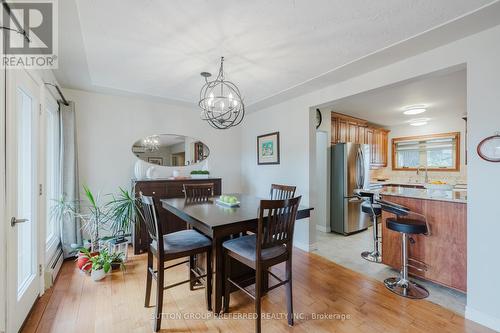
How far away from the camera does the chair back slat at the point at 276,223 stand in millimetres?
1687

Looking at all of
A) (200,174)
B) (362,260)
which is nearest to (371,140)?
(362,260)

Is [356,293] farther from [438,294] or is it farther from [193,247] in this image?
[193,247]

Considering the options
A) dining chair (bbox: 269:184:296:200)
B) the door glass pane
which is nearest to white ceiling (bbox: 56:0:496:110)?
the door glass pane

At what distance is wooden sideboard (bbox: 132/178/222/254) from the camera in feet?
10.9

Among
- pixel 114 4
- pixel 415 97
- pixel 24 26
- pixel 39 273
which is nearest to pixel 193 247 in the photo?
pixel 39 273

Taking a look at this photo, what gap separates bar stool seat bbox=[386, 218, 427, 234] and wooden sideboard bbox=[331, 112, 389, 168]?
235 cm

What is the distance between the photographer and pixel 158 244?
181 centimetres

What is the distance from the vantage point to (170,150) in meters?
4.13

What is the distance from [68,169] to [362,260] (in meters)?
4.28

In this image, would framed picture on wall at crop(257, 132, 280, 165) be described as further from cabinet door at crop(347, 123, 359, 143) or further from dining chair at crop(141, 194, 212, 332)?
dining chair at crop(141, 194, 212, 332)

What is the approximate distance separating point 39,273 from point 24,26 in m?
2.23

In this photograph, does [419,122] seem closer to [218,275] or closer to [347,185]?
[347,185]

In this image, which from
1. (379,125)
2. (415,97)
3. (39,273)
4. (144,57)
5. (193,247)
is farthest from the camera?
(379,125)

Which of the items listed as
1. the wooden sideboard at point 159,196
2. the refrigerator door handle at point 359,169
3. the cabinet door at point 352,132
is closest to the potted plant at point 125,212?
the wooden sideboard at point 159,196
